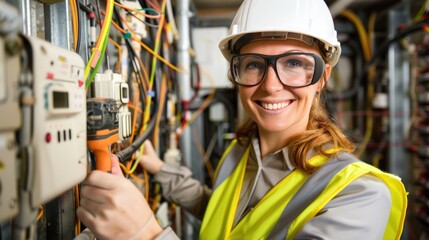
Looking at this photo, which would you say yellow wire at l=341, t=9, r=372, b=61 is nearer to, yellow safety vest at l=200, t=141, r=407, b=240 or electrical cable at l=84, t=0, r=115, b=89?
yellow safety vest at l=200, t=141, r=407, b=240

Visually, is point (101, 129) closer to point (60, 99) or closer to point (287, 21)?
point (60, 99)

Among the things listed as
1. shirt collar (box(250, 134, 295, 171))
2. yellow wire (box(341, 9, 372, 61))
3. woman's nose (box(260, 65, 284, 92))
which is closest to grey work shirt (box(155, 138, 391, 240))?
shirt collar (box(250, 134, 295, 171))

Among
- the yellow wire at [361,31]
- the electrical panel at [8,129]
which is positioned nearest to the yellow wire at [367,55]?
the yellow wire at [361,31]

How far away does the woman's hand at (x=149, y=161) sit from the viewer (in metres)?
1.17

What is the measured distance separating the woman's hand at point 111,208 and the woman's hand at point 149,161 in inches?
22.4

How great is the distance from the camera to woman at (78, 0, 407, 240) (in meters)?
0.61

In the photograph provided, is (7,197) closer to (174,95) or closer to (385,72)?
(174,95)

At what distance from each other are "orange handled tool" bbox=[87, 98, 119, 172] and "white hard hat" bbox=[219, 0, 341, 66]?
491mm

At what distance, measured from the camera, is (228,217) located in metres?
0.92

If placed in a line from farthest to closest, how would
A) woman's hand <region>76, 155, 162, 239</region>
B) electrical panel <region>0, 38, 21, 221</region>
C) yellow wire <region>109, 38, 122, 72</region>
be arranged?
yellow wire <region>109, 38, 122, 72</region>, woman's hand <region>76, 155, 162, 239</region>, electrical panel <region>0, 38, 21, 221</region>

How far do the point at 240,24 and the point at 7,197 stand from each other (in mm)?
786

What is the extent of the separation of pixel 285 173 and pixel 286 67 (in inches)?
14.0

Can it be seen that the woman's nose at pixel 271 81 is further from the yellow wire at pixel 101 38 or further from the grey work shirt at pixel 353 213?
the yellow wire at pixel 101 38

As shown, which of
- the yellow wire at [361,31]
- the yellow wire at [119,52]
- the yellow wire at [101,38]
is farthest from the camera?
the yellow wire at [361,31]
